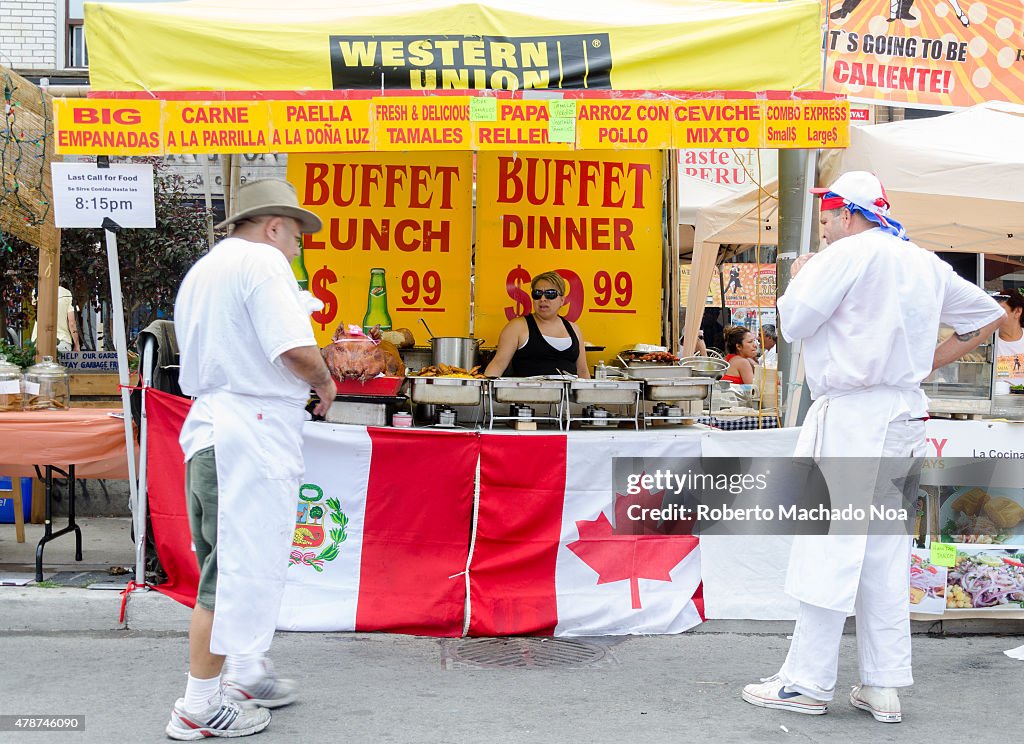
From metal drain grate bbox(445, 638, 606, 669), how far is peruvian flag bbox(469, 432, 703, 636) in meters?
0.14

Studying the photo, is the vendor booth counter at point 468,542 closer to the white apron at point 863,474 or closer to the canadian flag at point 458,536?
the canadian flag at point 458,536

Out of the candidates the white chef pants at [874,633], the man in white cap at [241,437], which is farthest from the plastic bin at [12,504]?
the white chef pants at [874,633]

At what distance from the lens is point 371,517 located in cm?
518

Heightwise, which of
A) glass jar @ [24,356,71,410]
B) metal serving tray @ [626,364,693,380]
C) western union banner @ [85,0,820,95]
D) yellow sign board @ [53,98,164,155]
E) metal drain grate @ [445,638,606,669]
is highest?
western union banner @ [85,0,820,95]

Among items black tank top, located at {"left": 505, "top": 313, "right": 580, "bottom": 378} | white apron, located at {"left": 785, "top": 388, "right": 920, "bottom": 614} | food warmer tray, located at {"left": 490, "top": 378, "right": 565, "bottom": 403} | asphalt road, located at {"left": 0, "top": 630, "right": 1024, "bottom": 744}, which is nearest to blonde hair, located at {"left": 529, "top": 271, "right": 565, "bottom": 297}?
black tank top, located at {"left": 505, "top": 313, "right": 580, "bottom": 378}

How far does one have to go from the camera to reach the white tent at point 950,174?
6414 millimetres

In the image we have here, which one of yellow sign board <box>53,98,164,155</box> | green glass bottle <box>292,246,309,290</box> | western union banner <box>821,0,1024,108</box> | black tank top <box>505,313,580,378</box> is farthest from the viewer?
western union banner <box>821,0,1024,108</box>

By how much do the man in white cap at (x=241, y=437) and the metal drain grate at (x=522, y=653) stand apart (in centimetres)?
123

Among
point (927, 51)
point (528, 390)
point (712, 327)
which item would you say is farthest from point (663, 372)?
point (712, 327)

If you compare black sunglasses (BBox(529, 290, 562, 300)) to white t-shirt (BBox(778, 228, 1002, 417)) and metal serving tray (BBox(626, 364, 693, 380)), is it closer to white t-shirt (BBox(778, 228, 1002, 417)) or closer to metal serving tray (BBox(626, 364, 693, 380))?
metal serving tray (BBox(626, 364, 693, 380))

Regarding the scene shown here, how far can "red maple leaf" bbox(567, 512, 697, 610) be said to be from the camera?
5.21 metres

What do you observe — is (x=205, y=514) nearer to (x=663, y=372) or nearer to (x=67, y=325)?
(x=663, y=372)

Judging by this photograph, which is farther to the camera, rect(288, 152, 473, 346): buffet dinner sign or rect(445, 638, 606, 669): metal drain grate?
rect(288, 152, 473, 346): buffet dinner sign

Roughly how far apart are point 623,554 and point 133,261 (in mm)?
5507
